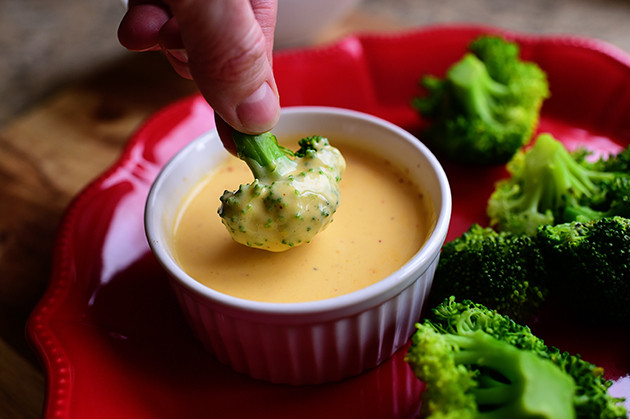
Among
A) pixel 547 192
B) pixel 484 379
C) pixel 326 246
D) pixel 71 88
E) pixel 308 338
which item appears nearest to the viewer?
pixel 484 379

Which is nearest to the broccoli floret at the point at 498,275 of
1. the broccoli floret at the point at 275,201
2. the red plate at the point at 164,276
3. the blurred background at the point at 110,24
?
the red plate at the point at 164,276

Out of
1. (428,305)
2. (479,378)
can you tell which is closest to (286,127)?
(428,305)

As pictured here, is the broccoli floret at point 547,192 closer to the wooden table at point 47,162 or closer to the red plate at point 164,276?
the red plate at point 164,276

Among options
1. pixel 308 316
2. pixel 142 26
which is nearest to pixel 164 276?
pixel 308 316

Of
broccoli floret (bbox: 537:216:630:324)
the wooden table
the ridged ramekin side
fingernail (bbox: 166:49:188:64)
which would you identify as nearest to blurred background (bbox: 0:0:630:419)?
the wooden table

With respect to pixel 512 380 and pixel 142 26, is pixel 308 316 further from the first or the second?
pixel 142 26

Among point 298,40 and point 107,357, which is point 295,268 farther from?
point 298,40
